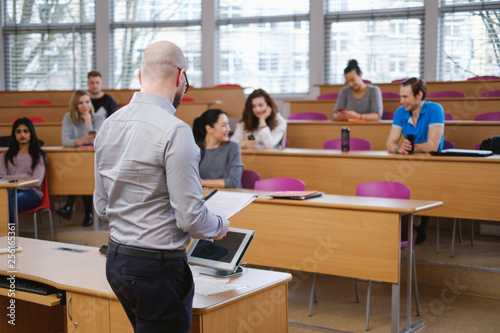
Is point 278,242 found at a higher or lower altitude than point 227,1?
lower

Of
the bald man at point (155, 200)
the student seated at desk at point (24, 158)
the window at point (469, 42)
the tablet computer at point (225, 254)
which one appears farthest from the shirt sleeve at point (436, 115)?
the window at point (469, 42)

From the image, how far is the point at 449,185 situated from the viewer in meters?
4.15

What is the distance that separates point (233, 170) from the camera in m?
4.29

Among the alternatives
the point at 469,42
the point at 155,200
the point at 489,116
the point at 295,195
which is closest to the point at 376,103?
the point at 489,116

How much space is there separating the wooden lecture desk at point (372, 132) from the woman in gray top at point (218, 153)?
1.77m

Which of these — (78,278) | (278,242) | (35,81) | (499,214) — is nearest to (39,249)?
(78,278)

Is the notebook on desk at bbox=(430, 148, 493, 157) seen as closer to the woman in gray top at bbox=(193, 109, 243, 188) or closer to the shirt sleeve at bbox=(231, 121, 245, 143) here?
the woman in gray top at bbox=(193, 109, 243, 188)

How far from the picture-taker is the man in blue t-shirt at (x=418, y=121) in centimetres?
459

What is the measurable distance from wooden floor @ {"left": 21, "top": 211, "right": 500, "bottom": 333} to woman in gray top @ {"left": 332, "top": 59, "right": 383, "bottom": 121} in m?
1.86

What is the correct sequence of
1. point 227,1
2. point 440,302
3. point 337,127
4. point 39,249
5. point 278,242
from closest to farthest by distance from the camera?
point 39,249 → point 278,242 → point 440,302 → point 337,127 → point 227,1

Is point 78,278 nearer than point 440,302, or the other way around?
point 78,278

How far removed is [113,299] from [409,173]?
277 centimetres

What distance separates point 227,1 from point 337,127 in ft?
16.7

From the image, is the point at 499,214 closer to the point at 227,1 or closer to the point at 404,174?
the point at 404,174
